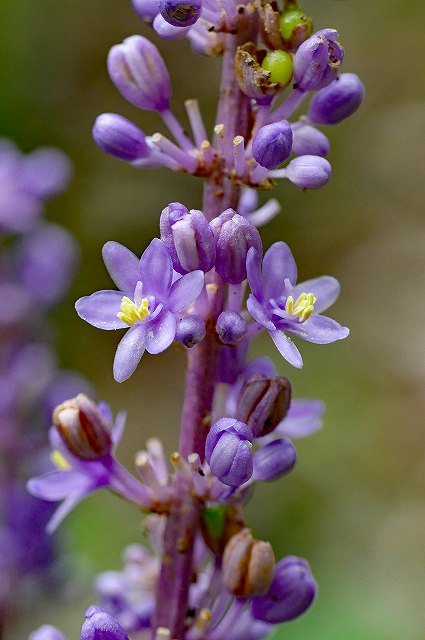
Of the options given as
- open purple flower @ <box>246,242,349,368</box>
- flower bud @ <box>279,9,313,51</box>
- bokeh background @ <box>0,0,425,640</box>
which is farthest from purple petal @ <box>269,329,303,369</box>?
bokeh background @ <box>0,0,425,640</box>

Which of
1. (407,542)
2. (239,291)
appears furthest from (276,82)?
(407,542)

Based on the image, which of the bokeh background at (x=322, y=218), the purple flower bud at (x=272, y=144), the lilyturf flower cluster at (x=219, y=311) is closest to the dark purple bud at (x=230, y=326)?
the lilyturf flower cluster at (x=219, y=311)

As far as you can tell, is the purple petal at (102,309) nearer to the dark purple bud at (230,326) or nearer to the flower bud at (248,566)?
the dark purple bud at (230,326)

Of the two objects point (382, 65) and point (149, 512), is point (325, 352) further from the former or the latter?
point (149, 512)

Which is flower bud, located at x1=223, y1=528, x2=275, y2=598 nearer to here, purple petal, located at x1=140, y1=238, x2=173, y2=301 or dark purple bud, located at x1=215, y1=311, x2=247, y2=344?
dark purple bud, located at x1=215, y1=311, x2=247, y2=344

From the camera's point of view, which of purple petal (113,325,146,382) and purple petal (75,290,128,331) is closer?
purple petal (113,325,146,382)

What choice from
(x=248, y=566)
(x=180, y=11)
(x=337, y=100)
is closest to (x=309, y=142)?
(x=337, y=100)

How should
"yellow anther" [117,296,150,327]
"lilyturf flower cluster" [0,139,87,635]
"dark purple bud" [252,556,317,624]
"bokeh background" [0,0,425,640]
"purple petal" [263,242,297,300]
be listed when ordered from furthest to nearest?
"bokeh background" [0,0,425,640], "lilyturf flower cluster" [0,139,87,635], "dark purple bud" [252,556,317,624], "purple petal" [263,242,297,300], "yellow anther" [117,296,150,327]

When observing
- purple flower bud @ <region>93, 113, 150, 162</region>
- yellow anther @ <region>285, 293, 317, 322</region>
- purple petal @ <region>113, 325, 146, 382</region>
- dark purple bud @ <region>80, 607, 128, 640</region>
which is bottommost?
dark purple bud @ <region>80, 607, 128, 640</region>
